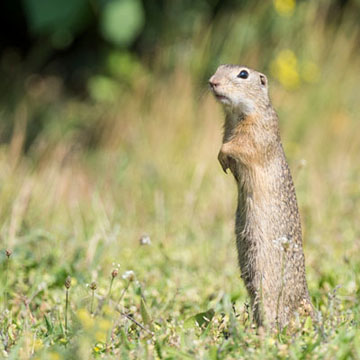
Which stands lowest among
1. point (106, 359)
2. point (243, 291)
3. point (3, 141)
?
point (3, 141)

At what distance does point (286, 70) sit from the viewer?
26.3 feet

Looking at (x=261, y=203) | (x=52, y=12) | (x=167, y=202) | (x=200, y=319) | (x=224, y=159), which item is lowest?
(x=167, y=202)

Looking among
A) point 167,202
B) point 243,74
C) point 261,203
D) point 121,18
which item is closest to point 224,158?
point 261,203

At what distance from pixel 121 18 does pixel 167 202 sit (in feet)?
7.03

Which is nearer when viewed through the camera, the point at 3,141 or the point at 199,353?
the point at 199,353

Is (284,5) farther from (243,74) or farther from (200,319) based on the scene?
(200,319)

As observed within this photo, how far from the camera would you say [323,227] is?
Answer: 6055 mm

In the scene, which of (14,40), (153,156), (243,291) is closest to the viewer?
(243,291)

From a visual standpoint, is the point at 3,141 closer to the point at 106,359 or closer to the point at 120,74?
the point at 120,74

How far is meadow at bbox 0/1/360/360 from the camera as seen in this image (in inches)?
136

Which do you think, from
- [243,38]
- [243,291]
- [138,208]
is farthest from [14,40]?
[243,291]

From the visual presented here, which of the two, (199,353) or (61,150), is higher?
(199,353)

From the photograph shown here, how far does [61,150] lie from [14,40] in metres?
3.65

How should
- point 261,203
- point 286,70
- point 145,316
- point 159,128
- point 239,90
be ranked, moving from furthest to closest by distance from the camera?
point 286,70 < point 159,128 < point 239,90 < point 261,203 < point 145,316
